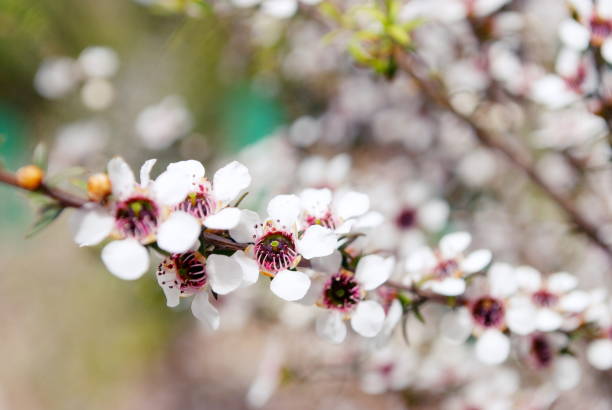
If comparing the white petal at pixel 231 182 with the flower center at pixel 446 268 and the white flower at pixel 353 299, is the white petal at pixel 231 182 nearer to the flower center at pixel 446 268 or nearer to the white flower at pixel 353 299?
the white flower at pixel 353 299

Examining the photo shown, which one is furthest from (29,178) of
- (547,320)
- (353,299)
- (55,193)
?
(547,320)

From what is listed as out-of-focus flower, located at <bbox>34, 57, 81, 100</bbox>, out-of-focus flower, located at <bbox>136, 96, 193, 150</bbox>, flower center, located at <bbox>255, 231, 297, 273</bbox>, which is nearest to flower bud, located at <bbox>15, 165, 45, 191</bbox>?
flower center, located at <bbox>255, 231, 297, 273</bbox>

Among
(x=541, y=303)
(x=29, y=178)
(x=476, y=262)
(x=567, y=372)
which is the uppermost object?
(x=29, y=178)

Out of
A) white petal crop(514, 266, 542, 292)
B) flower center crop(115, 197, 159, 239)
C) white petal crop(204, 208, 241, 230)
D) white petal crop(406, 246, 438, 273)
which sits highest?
flower center crop(115, 197, 159, 239)

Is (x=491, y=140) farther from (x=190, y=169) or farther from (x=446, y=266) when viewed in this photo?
(x=190, y=169)

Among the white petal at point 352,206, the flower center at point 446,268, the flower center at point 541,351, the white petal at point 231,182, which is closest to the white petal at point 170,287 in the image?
the white petal at point 231,182

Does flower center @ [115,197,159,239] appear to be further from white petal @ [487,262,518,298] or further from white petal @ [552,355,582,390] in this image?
white petal @ [552,355,582,390]

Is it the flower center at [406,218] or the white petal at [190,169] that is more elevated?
the white petal at [190,169]
